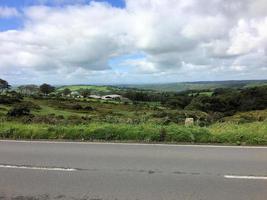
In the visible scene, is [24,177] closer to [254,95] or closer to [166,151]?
[166,151]

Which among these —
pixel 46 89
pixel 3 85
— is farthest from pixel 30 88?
pixel 3 85

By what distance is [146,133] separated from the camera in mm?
11680

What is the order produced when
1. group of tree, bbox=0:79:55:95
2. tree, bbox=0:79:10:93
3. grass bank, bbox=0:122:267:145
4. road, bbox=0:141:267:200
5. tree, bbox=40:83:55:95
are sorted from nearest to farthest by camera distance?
road, bbox=0:141:267:200 → grass bank, bbox=0:122:267:145 → tree, bbox=0:79:10:93 → group of tree, bbox=0:79:55:95 → tree, bbox=40:83:55:95

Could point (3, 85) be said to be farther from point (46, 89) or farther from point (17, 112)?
point (17, 112)

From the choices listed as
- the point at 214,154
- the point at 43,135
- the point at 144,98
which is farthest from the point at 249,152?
the point at 144,98

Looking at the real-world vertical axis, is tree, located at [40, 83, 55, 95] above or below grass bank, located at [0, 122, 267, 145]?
below

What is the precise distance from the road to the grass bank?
1.07 meters

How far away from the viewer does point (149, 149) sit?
386 inches

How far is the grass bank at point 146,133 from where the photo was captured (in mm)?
11086

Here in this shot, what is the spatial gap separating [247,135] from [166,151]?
Result: 9.69 ft

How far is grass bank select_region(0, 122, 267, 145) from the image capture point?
11.1 m

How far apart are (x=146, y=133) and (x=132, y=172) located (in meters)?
4.34

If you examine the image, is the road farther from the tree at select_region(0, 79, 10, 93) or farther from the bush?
the tree at select_region(0, 79, 10, 93)

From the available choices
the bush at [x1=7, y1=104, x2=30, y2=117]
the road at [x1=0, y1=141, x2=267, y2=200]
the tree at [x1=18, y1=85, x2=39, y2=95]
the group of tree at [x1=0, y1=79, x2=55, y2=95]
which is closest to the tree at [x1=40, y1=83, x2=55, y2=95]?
the group of tree at [x1=0, y1=79, x2=55, y2=95]
